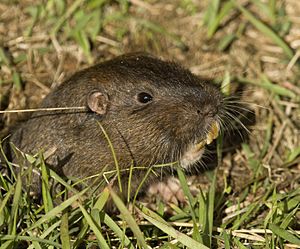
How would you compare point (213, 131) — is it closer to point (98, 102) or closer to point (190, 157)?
point (190, 157)

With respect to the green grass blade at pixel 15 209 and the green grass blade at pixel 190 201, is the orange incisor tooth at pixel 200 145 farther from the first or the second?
the green grass blade at pixel 15 209

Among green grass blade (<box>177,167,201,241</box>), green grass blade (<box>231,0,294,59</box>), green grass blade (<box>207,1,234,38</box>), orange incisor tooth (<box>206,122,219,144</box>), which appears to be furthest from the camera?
green grass blade (<box>207,1,234,38</box>)

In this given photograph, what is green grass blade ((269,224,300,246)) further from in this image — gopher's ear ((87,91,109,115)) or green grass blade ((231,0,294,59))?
green grass blade ((231,0,294,59))

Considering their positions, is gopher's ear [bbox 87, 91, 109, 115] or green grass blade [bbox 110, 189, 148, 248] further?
gopher's ear [bbox 87, 91, 109, 115]

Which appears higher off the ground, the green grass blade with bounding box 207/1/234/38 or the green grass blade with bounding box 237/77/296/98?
the green grass blade with bounding box 207/1/234/38

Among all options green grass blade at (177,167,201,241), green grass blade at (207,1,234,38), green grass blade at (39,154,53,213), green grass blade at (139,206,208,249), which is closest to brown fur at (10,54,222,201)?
green grass blade at (177,167,201,241)

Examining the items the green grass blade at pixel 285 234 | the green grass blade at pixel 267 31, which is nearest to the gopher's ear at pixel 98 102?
the green grass blade at pixel 285 234

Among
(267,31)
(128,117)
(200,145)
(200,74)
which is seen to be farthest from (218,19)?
(128,117)
